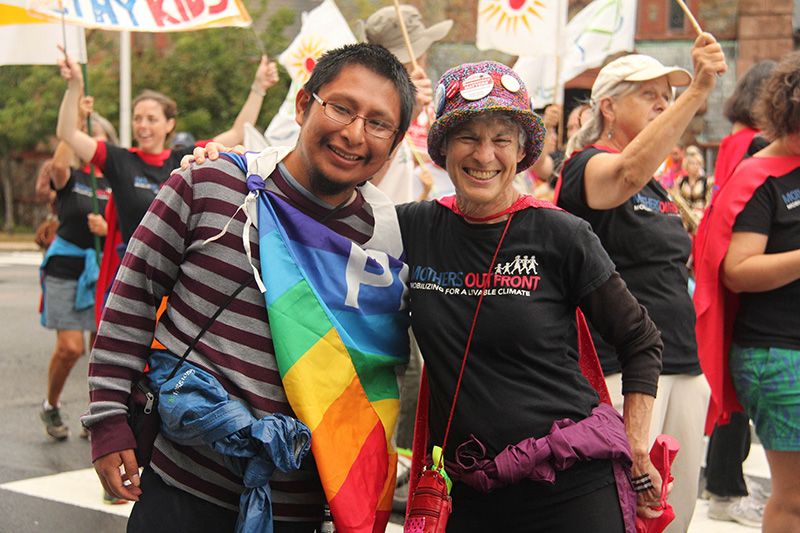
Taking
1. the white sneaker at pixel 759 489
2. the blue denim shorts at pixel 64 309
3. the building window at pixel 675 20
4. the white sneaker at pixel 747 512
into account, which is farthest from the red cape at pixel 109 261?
the building window at pixel 675 20

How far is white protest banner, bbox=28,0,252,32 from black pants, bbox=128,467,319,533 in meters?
3.46

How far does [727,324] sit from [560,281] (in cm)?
152

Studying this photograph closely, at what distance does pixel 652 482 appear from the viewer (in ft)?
7.39

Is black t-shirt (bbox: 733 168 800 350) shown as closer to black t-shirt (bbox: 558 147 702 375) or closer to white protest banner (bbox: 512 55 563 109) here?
black t-shirt (bbox: 558 147 702 375)

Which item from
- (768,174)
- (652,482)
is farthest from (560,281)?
(768,174)

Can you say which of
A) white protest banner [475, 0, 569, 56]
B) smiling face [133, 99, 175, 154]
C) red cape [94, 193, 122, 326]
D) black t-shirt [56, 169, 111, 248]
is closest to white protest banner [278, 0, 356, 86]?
white protest banner [475, 0, 569, 56]

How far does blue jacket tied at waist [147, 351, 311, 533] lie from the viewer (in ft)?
6.40

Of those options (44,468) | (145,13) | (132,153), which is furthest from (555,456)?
(145,13)

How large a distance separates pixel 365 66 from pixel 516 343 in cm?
89

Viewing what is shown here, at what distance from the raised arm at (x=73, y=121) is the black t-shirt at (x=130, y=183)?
0.12m

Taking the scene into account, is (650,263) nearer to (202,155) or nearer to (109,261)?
(202,155)

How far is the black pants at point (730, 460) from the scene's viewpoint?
178 inches

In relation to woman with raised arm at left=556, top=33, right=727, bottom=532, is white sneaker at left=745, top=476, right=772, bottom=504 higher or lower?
lower

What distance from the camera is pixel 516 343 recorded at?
2.14 metres
